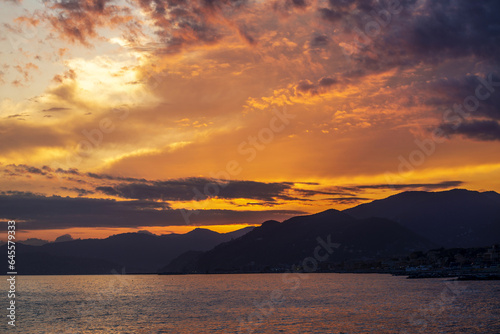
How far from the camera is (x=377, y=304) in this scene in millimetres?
119812

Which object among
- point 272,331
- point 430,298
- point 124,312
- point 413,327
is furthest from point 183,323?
point 430,298

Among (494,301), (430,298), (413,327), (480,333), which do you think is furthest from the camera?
(430,298)

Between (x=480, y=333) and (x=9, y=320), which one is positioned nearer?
(x=480, y=333)

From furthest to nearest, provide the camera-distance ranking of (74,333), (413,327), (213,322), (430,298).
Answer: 1. (430,298)
2. (213,322)
3. (74,333)
4. (413,327)

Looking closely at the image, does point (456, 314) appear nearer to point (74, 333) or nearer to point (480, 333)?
point (480, 333)

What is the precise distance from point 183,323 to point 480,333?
52441 millimetres

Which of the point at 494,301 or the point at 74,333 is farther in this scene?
the point at 494,301

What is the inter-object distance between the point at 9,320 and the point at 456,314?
9544 centimetres

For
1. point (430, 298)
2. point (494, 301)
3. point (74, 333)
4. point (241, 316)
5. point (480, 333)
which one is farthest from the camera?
point (430, 298)

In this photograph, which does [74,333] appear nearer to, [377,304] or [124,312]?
[124,312]

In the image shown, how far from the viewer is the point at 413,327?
78250 mm

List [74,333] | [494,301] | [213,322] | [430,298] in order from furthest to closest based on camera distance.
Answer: [430,298]
[494,301]
[213,322]
[74,333]

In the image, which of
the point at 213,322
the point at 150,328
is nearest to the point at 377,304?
the point at 213,322

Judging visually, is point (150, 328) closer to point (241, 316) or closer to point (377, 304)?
point (241, 316)
